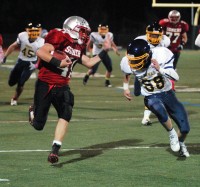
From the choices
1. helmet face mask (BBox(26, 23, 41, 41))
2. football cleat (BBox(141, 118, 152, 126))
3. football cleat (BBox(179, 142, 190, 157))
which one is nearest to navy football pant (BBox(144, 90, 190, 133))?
football cleat (BBox(179, 142, 190, 157))

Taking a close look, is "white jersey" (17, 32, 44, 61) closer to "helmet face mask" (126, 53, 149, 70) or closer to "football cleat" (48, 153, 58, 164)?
"helmet face mask" (126, 53, 149, 70)

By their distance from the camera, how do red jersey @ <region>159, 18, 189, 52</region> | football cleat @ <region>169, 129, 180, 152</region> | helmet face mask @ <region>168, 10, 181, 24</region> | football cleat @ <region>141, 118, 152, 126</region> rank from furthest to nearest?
red jersey @ <region>159, 18, 189, 52</region> → helmet face mask @ <region>168, 10, 181, 24</region> → football cleat @ <region>141, 118, 152, 126</region> → football cleat @ <region>169, 129, 180, 152</region>

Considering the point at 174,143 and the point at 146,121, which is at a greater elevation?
the point at 174,143

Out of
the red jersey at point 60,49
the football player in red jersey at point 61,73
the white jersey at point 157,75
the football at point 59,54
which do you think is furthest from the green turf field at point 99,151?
the football at point 59,54

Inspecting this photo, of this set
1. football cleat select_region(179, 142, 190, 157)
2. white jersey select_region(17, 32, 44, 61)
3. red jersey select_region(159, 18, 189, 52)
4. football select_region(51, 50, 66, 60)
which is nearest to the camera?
football select_region(51, 50, 66, 60)

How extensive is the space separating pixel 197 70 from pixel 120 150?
58.4 ft

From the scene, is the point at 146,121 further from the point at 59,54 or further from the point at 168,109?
the point at 59,54

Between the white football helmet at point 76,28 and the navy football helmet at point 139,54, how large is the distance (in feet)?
1.85

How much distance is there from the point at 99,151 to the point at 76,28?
1.66 m

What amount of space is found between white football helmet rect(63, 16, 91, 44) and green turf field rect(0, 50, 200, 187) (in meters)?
1.43

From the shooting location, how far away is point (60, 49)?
29.8ft

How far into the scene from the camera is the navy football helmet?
9133 millimetres

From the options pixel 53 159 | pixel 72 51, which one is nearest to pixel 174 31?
pixel 72 51

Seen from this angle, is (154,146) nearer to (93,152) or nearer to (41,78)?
(93,152)
